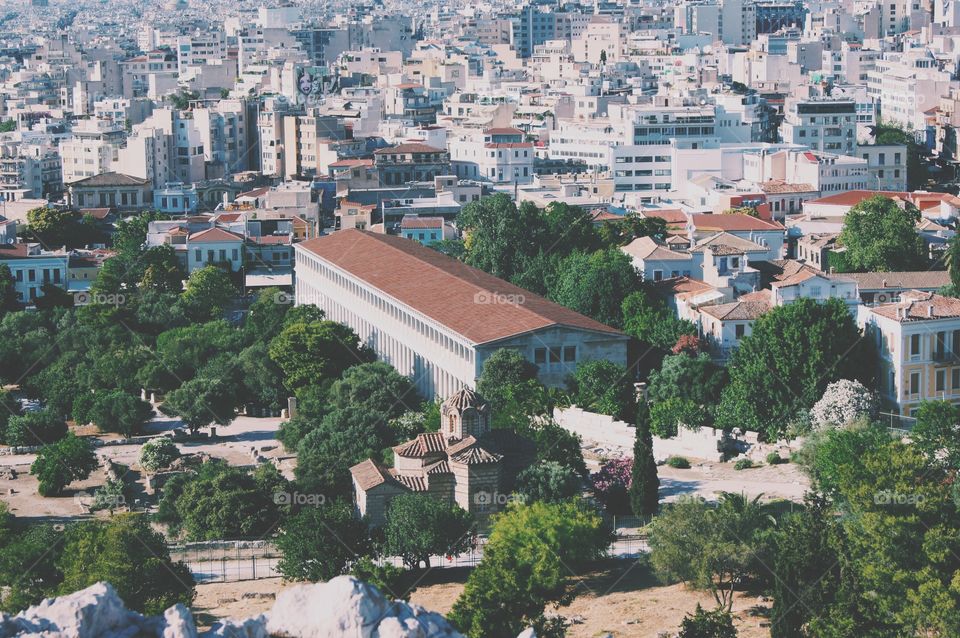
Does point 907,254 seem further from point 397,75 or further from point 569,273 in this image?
point 397,75

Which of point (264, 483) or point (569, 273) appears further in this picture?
point (569, 273)

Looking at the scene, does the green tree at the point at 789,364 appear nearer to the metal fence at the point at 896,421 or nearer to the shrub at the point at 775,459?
the shrub at the point at 775,459

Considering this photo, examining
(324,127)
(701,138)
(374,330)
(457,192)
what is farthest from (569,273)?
(324,127)

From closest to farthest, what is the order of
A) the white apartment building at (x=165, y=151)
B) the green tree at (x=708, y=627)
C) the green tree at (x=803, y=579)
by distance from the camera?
the green tree at (x=708, y=627), the green tree at (x=803, y=579), the white apartment building at (x=165, y=151)

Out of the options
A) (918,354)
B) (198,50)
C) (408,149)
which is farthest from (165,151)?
(198,50)

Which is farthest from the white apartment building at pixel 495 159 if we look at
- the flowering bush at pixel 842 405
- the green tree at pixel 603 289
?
the flowering bush at pixel 842 405

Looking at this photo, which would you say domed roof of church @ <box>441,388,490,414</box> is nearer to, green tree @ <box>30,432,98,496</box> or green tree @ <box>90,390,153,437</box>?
green tree @ <box>30,432,98,496</box>
